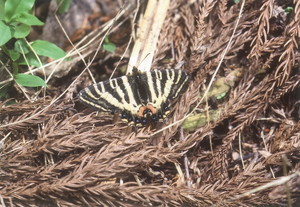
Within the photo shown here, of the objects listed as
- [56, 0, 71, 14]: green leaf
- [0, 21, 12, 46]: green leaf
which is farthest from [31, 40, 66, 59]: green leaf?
[56, 0, 71, 14]: green leaf

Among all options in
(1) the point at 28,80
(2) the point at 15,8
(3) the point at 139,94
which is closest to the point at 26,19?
(2) the point at 15,8

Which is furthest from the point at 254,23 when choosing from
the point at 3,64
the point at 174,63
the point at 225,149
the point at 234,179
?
the point at 3,64

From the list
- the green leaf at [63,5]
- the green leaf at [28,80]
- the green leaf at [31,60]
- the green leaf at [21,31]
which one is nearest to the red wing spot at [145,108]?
the green leaf at [28,80]

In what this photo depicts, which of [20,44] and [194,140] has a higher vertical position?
[20,44]

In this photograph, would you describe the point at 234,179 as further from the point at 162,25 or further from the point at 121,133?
the point at 162,25

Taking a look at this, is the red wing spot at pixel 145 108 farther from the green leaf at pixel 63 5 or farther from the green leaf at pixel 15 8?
the green leaf at pixel 63 5

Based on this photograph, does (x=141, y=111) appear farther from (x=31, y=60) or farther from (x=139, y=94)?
(x=31, y=60)
